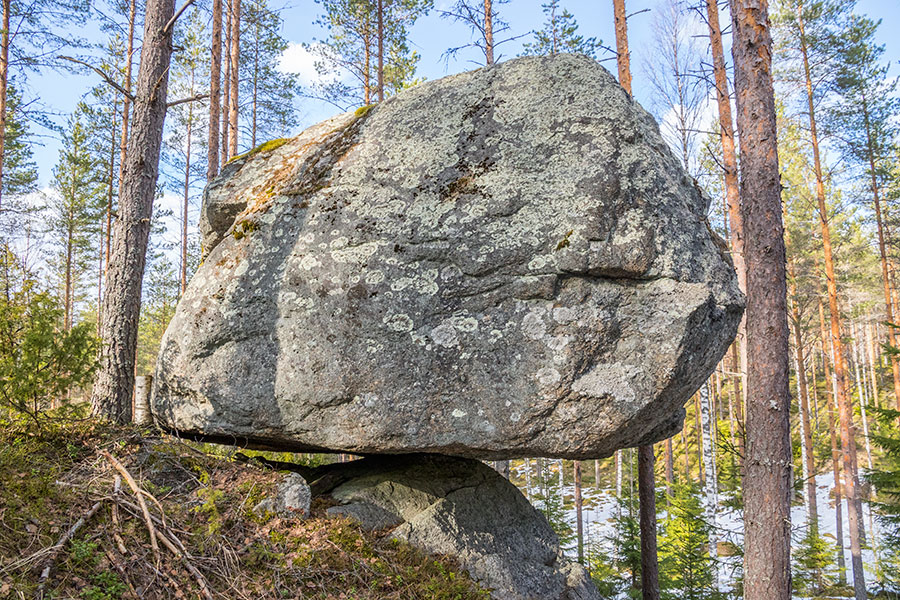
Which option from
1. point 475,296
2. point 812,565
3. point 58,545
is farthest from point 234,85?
point 812,565

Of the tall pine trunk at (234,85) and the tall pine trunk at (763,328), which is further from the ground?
the tall pine trunk at (234,85)

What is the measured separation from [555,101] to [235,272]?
3.37m

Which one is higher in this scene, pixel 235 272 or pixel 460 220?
pixel 460 220

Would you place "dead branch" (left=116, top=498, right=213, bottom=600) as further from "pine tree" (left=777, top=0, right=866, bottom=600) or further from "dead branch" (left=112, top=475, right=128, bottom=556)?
"pine tree" (left=777, top=0, right=866, bottom=600)

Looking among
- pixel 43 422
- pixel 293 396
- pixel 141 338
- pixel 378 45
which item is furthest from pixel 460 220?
pixel 141 338

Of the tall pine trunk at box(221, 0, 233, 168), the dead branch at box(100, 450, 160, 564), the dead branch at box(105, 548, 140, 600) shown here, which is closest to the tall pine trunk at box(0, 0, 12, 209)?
the tall pine trunk at box(221, 0, 233, 168)

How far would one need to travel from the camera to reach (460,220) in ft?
15.2

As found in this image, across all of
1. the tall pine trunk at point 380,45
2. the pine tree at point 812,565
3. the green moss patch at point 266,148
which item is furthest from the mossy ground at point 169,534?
the pine tree at point 812,565

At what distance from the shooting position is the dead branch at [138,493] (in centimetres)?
331

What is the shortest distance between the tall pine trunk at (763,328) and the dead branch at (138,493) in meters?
4.87

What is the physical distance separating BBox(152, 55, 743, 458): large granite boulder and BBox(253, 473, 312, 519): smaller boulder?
36cm

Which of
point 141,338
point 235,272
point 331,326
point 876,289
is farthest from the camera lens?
point 141,338

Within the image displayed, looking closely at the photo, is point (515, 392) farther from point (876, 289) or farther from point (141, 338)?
point (141, 338)

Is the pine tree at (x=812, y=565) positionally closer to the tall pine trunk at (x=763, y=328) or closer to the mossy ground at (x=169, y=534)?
the tall pine trunk at (x=763, y=328)
